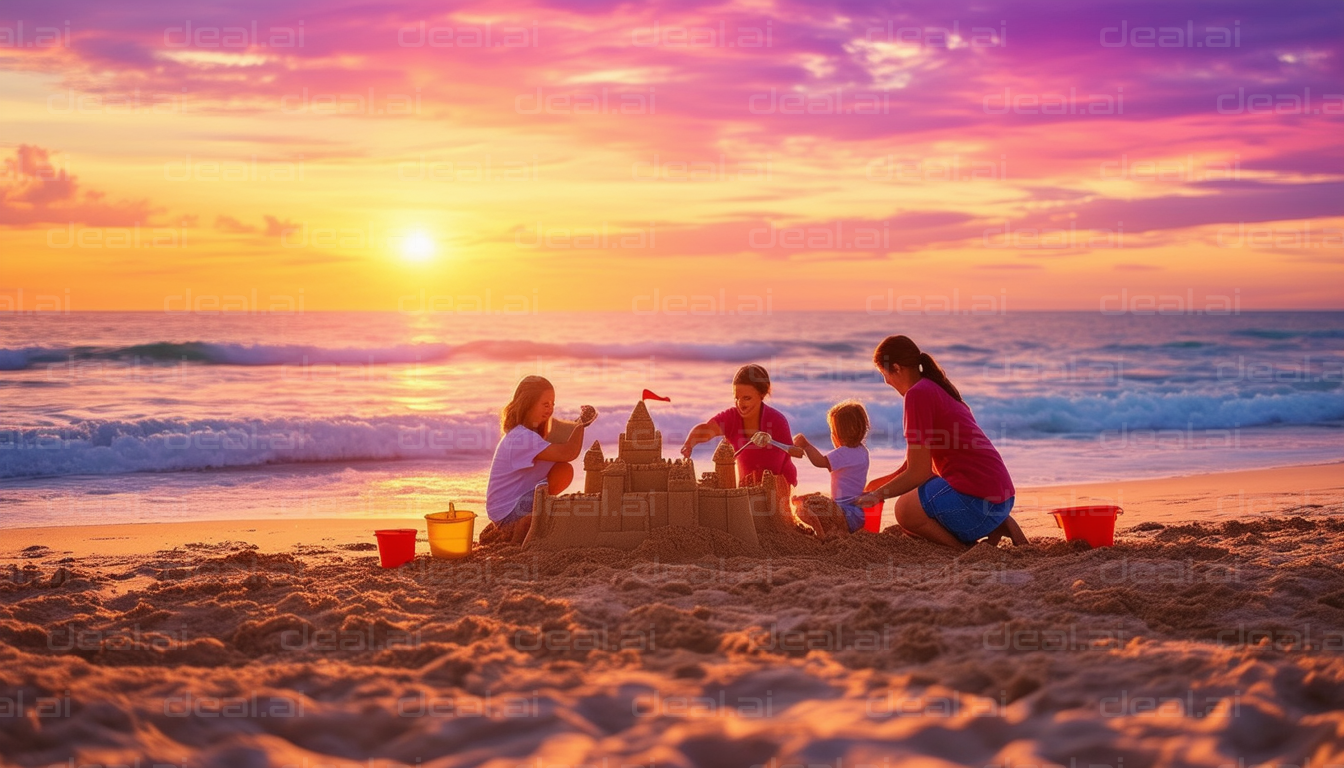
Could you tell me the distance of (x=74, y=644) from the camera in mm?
4031

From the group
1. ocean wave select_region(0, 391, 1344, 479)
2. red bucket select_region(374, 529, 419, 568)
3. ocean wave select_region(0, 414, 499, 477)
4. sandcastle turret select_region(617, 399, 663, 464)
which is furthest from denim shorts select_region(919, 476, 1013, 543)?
ocean wave select_region(0, 414, 499, 477)

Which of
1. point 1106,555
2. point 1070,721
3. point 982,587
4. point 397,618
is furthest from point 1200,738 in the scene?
point 397,618

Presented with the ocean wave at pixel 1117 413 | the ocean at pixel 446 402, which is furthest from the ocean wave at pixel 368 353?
the ocean wave at pixel 1117 413

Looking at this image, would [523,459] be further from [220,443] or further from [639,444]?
[220,443]

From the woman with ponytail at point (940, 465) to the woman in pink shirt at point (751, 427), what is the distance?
3.14ft

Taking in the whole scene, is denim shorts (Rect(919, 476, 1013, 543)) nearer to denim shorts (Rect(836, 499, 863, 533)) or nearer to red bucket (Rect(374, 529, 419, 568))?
denim shorts (Rect(836, 499, 863, 533))

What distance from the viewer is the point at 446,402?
1916 centimetres

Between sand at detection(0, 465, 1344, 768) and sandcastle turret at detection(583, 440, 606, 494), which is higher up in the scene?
sandcastle turret at detection(583, 440, 606, 494)

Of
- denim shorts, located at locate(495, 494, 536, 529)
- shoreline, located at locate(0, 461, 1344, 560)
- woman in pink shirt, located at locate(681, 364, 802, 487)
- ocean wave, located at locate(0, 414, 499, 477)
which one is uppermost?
woman in pink shirt, located at locate(681, 364, 802, 487)

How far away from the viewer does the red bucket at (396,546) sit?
5.98m

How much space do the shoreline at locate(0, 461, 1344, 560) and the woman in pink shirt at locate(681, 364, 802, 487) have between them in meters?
1.84

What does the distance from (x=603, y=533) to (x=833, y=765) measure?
305cm

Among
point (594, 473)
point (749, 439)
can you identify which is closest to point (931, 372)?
point (749, 439)

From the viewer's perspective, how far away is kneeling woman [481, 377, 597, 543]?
641cm
